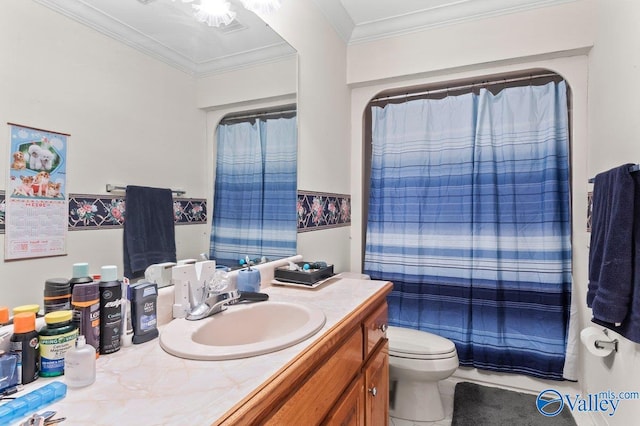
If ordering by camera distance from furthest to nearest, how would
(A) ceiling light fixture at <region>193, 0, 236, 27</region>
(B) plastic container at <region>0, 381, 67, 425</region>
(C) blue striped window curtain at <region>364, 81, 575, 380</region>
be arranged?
(C) blue striped window curtain at <region>364, 81, 575, 380</region> → (A) ceiling light fixture at <region>193, 0, 236, 27</region> → (B) plastic container at <region>0, 381, 67, 425</region>

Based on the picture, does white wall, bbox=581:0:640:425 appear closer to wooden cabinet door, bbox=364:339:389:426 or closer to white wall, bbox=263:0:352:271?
wooden cabinet door, bbox=364:339:389:426

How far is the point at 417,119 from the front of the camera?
233cm

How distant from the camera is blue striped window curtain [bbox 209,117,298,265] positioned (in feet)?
4.46

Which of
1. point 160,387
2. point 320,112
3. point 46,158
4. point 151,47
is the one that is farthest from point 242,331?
point 320,112

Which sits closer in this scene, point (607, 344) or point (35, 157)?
point (35, 157)

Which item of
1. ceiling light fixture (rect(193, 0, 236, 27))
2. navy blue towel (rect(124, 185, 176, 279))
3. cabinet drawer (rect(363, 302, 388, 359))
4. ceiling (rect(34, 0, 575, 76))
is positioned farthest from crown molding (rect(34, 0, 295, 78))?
cabinet drawer (rect(363, 302, 388, 359))

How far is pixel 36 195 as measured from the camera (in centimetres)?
77

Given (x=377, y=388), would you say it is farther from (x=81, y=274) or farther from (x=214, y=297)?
(x=81, y=274)

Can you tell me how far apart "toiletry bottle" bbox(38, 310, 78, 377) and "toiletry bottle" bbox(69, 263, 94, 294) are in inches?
4.2

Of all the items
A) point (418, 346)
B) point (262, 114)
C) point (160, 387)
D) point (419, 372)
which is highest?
point (262, 114)

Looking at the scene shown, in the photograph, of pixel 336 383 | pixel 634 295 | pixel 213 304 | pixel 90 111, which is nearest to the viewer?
pixel 90 111

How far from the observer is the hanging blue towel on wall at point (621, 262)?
1.32 meters

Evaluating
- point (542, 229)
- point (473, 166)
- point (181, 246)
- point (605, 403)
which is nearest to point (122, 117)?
point (181, 246)

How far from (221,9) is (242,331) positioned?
1.23 meters
